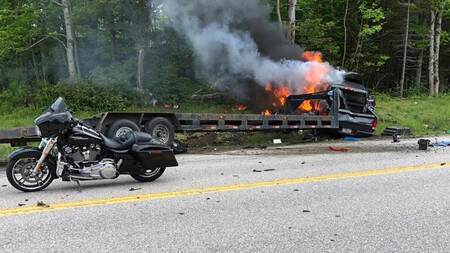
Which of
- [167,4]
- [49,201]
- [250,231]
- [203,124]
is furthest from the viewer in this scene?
[167,4]

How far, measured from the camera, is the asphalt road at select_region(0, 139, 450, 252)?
3.47m

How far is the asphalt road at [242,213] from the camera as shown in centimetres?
347

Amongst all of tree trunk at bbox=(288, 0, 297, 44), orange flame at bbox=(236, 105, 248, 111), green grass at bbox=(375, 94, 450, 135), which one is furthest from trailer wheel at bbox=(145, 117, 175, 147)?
tree trunk at bbox=(288, 0, 297, 44)

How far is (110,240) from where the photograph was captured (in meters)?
3.51

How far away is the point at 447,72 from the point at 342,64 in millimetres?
13112

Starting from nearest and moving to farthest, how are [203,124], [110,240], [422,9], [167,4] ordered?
[110,240] → [203,124] → [167,4] → [422,9]

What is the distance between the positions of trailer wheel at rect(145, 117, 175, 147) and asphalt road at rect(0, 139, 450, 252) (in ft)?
6.93

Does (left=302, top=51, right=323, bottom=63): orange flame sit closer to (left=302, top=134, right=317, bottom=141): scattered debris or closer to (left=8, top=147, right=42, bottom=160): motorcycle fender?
(left=302, top=134, right=317, bottom=141): scattered debris

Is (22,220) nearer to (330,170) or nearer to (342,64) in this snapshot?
(330,170)

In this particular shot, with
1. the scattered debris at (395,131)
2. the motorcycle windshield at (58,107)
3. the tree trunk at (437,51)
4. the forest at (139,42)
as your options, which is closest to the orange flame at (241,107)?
the forest at (139,42)

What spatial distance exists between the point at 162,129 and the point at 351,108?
282 inches

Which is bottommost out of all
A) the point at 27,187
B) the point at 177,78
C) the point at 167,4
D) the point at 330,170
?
the point at 330,170

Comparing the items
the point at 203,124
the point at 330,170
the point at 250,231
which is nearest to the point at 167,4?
the point at 203,124

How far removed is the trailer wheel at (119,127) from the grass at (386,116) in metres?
4.81
